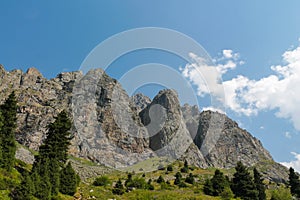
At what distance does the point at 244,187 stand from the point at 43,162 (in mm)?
40122

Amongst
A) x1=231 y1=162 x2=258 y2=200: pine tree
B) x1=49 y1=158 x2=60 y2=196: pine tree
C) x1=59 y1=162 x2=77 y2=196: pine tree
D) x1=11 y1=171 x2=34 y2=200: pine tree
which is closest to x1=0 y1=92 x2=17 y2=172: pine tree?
x1=49 y1=158 x2=60 y2=196: pine tree

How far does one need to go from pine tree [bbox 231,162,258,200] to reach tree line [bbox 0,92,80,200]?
34833 mm

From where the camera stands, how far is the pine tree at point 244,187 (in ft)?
182

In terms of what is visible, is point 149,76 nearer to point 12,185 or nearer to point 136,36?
point 136,36

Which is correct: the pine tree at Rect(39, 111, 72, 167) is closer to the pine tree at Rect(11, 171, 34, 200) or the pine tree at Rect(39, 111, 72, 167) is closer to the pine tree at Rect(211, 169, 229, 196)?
the pine tree at Rect(11, 171, 34, 200)

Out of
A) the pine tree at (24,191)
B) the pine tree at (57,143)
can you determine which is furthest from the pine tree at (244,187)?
the pine tree at (24,191)

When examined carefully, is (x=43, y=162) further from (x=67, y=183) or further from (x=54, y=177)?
(x=67, y=183)

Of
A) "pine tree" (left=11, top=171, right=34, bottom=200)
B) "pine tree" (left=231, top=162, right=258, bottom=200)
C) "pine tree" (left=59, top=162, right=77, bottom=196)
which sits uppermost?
"pine tree" (left=231, top=162, right=258, bottom=200)

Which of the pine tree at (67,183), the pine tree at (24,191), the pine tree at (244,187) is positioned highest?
the pine tree at (244,187)

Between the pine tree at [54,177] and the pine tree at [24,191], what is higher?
the pine tree at [54,177]

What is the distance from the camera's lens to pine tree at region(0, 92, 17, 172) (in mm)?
32175

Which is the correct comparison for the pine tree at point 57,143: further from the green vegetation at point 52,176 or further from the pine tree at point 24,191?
the pine tree at point 24,191

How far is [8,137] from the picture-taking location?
35594mm

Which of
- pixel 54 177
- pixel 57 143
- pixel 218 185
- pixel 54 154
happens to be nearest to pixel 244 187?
pixel 218 185
